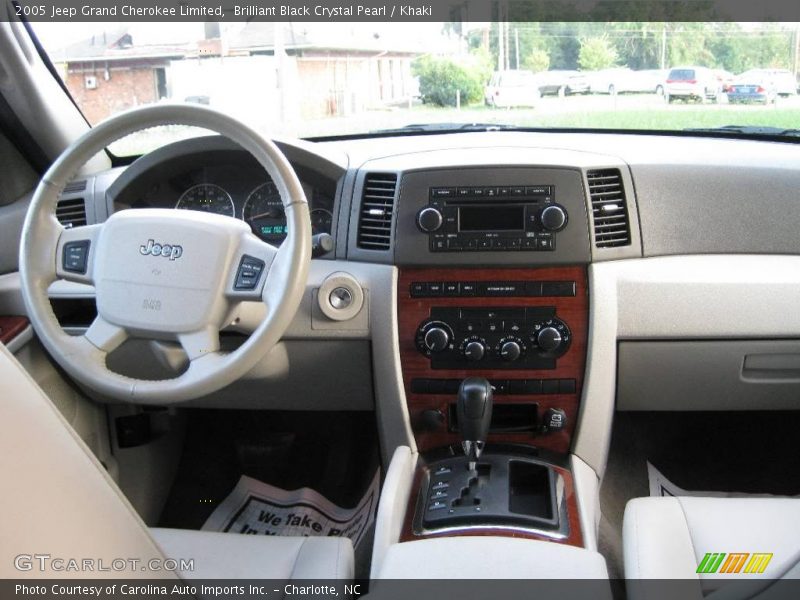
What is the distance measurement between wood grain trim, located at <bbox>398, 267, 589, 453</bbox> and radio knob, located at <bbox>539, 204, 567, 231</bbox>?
116 millimetres

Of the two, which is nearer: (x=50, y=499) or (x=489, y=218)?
(x=50, y=499)

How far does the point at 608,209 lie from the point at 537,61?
1.57 feet

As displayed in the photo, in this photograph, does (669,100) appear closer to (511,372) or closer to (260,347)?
(511,372)

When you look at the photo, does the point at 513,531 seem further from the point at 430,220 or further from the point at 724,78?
the point at 724,78

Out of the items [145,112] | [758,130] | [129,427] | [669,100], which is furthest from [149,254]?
[758,130]

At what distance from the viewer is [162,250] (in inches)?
77.5

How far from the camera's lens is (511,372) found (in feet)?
7.74

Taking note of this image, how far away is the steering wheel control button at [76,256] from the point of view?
6.72ft

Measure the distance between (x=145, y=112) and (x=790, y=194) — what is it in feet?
5.60

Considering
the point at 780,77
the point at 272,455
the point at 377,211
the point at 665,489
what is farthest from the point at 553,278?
the point at 272,455

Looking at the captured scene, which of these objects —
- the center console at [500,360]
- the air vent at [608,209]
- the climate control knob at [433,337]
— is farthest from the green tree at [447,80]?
the climate control knob at [433,337]

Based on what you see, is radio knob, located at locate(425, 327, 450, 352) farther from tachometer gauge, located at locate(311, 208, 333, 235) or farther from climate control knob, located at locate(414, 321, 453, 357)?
tachometer gauge, located at locate(311, 208, 333, 235)

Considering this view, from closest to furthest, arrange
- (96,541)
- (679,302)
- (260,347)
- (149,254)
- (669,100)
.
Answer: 1. (96,541)
2. (260,347)
3. (149,254)
4. (679,302)
5. (669,100)

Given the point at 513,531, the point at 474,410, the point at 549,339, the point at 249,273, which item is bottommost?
the point at 513,531
